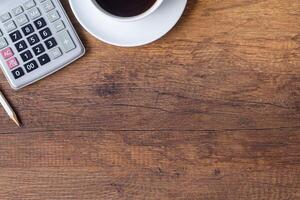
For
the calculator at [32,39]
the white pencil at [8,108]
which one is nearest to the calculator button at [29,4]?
the calculator at [32,39]

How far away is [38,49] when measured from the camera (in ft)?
2.06

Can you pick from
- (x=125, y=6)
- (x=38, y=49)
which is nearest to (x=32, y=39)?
(x=38, y=49)

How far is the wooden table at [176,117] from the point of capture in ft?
2.10

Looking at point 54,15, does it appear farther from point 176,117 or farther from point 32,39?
point 176,117

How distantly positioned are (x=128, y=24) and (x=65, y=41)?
8cm

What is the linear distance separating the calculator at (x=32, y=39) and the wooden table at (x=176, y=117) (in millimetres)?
18

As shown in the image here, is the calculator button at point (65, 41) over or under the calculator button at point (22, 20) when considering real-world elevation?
under

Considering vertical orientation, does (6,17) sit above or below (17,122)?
above

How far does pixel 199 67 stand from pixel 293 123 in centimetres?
13

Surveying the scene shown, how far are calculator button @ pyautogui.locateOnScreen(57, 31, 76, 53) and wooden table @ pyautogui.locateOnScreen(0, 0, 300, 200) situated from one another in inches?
0.7

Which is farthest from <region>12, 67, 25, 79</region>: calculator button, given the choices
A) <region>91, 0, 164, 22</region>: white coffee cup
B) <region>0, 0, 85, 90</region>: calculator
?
<region>91, 0, 164, 22</region>: white coffee cup

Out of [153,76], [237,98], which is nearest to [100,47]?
[153,76]

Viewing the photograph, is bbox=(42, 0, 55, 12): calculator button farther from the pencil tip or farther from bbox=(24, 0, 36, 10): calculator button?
the pencil tip

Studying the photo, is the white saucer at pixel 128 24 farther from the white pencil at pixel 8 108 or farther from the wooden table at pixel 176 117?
the white pencil at pixel 8 108
